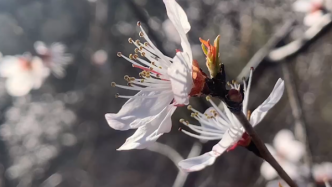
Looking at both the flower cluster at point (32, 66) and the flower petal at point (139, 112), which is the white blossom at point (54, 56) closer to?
the flower cluster at point (32, 66)

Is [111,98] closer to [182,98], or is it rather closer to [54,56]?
[54,56]

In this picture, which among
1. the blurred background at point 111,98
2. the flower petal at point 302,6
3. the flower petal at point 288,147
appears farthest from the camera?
the blurred background at point 111,98

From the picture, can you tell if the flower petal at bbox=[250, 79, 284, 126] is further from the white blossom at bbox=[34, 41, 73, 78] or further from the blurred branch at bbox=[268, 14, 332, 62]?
the white blossom at bbox=[34, 41, 73, 78]

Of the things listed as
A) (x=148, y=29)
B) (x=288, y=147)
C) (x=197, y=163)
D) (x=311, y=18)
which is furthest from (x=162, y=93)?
(x=311, y=18)

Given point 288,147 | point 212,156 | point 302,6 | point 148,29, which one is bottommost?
point 288,147

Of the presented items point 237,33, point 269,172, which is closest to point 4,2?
point 237,33

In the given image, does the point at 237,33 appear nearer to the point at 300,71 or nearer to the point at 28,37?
the point at 300,71

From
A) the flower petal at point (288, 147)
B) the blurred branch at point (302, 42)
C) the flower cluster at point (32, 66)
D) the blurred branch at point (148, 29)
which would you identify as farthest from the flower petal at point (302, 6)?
Answer: the flower cluster at point (32, 66)
